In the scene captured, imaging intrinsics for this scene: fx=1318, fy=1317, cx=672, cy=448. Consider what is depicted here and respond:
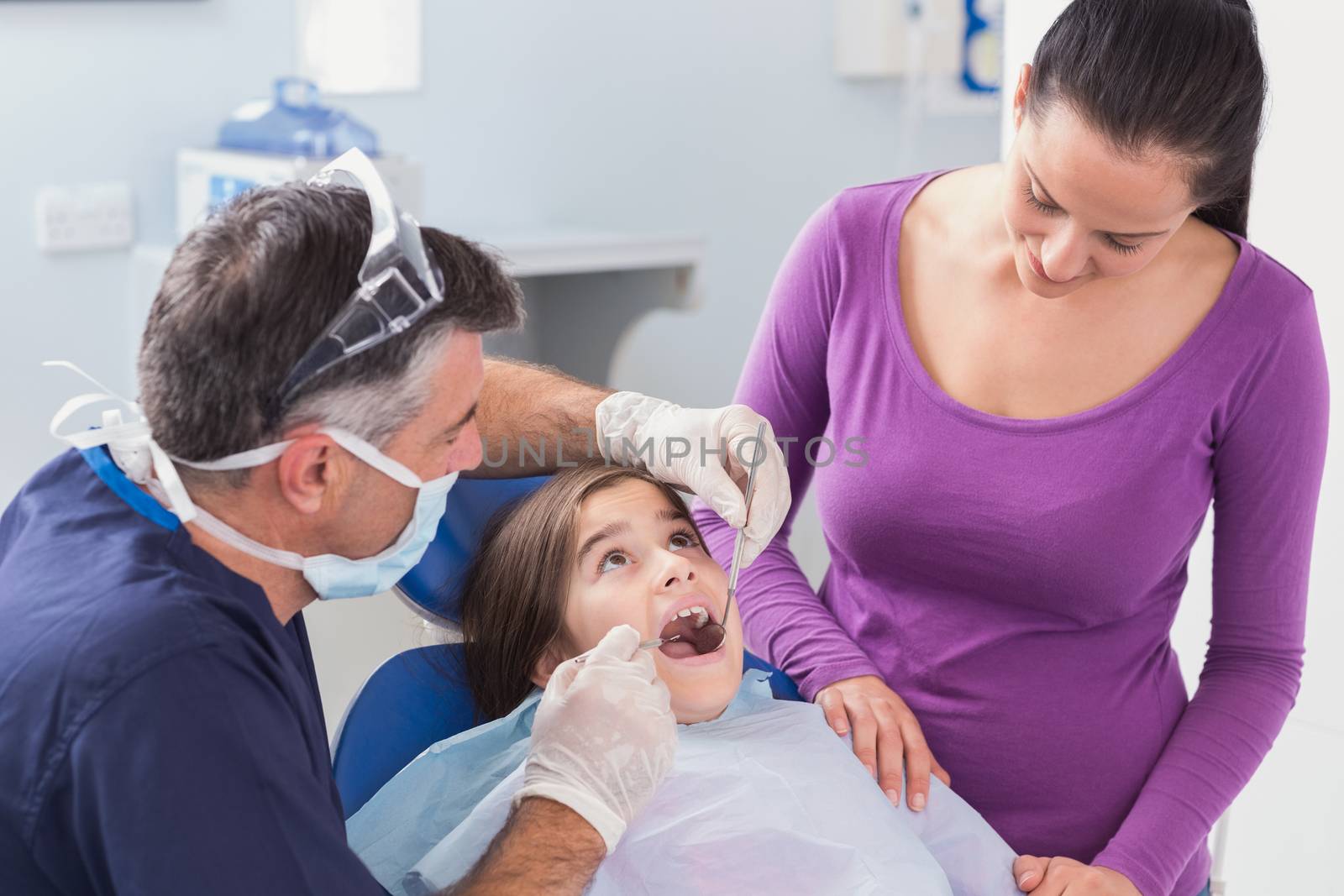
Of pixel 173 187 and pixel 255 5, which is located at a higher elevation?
pixel 255 5

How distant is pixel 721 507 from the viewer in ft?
4.31

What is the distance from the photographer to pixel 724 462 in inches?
52.4

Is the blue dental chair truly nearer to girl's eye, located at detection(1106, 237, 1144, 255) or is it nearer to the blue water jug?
girl's eye, located at detection(1106, 237, 1144, 255)

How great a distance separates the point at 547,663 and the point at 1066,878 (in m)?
0.55

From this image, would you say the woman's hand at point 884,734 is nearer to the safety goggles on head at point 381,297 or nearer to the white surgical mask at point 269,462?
the white surgical mask at point 269,462

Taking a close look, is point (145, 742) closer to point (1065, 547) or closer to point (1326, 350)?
point (1065, 547)

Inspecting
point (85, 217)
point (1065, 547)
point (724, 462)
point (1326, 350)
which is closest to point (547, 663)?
point (724, 462)

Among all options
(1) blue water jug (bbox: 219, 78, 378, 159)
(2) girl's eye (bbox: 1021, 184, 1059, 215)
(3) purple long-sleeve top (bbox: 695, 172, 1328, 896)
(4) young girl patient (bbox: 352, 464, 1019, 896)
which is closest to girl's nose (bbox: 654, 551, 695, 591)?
(4) young girl patient (bbox: 352, 464, 1019, 896)

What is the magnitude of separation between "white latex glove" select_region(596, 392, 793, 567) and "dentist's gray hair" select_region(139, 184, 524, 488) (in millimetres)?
429

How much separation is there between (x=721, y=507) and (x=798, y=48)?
2442mm

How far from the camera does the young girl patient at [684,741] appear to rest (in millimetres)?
1161

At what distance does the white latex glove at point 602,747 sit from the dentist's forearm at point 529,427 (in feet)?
1.25

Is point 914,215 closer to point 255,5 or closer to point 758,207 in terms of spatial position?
point 255,5

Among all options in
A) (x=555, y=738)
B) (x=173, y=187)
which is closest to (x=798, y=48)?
(x=173, y=187)
